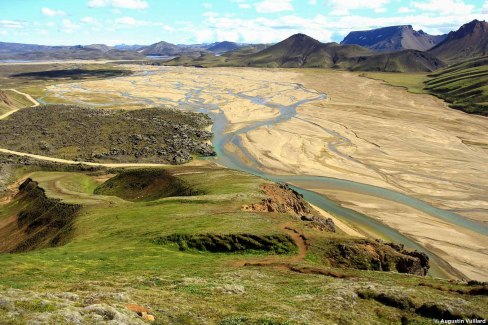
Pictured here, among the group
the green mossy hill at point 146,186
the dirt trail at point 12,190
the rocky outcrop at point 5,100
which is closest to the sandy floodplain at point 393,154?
the green mossy hill at point 146,186

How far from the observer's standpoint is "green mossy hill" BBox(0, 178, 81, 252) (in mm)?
52875

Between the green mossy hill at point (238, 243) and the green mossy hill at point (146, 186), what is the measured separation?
921 inches

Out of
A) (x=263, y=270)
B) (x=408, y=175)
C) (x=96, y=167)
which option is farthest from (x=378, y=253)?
(x=96, y=167)

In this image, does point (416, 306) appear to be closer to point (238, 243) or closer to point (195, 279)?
point (195, 279)

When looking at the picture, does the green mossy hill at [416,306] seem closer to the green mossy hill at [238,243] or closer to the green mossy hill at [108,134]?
the green mossy hill at [238,243]

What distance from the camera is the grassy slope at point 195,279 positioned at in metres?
22.2

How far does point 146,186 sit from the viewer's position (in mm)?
75938

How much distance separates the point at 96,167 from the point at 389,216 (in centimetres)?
7327

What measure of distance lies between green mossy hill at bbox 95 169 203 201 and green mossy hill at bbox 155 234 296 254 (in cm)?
2340

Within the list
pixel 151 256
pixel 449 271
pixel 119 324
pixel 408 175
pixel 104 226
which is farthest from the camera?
pixel 408 175

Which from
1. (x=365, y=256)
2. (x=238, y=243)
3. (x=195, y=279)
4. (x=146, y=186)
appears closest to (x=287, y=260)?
(x=238, y=243)

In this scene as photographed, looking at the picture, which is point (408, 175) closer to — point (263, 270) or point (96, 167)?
point (263, 270)

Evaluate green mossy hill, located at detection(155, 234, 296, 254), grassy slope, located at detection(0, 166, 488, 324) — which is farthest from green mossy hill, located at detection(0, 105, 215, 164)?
green mossy hill, located at detection(155, 234, 296, 254)

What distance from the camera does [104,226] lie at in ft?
163
